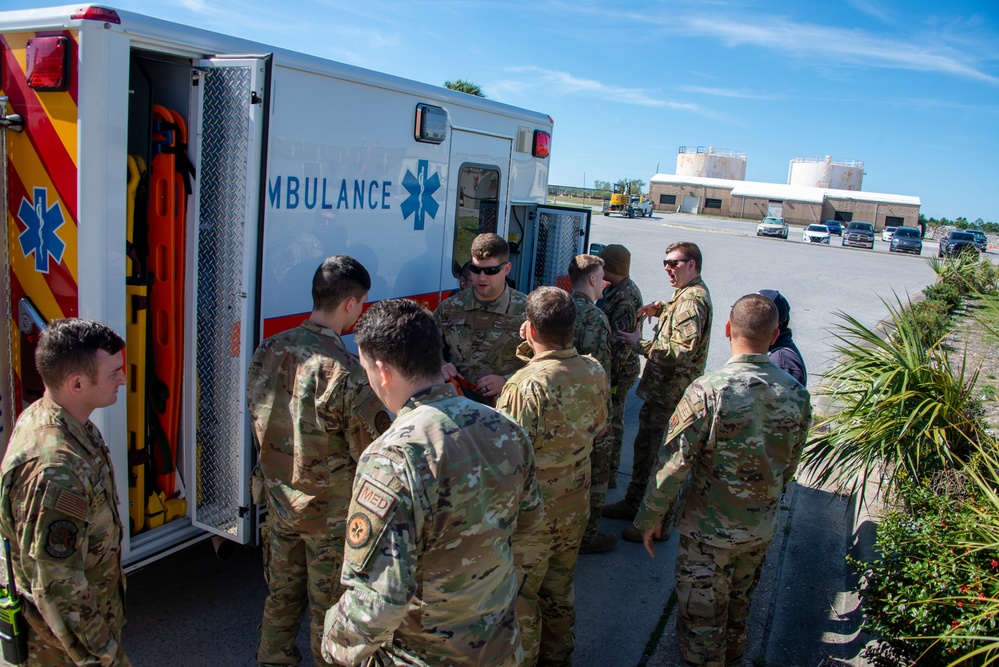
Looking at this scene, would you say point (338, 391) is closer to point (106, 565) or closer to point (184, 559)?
point (106, 565)

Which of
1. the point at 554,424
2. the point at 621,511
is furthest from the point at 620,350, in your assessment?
the point at 554,424

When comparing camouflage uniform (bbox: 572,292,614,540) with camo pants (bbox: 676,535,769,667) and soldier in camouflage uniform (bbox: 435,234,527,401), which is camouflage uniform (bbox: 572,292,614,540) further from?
camo pants (bbox: 676,535,769,667)

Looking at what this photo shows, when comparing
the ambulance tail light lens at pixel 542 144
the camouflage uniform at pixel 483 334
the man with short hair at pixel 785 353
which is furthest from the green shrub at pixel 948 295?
the camouflage uniform at pixel 483 334

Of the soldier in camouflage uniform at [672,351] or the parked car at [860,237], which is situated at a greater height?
the parked car at [860,237]

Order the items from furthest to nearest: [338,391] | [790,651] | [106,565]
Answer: [790,651] < [338,391] < [106,565]

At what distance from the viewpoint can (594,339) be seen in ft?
14.3

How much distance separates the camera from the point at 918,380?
448cm

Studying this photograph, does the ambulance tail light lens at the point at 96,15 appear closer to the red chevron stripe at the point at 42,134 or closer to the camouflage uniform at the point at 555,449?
the red chevron stripe at the point at 42,134

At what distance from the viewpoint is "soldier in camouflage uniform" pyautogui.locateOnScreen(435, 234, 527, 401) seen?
4.16 m

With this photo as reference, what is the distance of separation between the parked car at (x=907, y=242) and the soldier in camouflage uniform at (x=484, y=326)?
3869cm

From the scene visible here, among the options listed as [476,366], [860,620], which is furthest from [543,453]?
[860,620]

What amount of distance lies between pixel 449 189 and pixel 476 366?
1.30 meters

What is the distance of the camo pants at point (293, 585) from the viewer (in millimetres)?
2965

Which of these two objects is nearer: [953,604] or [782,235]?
[953,604]
